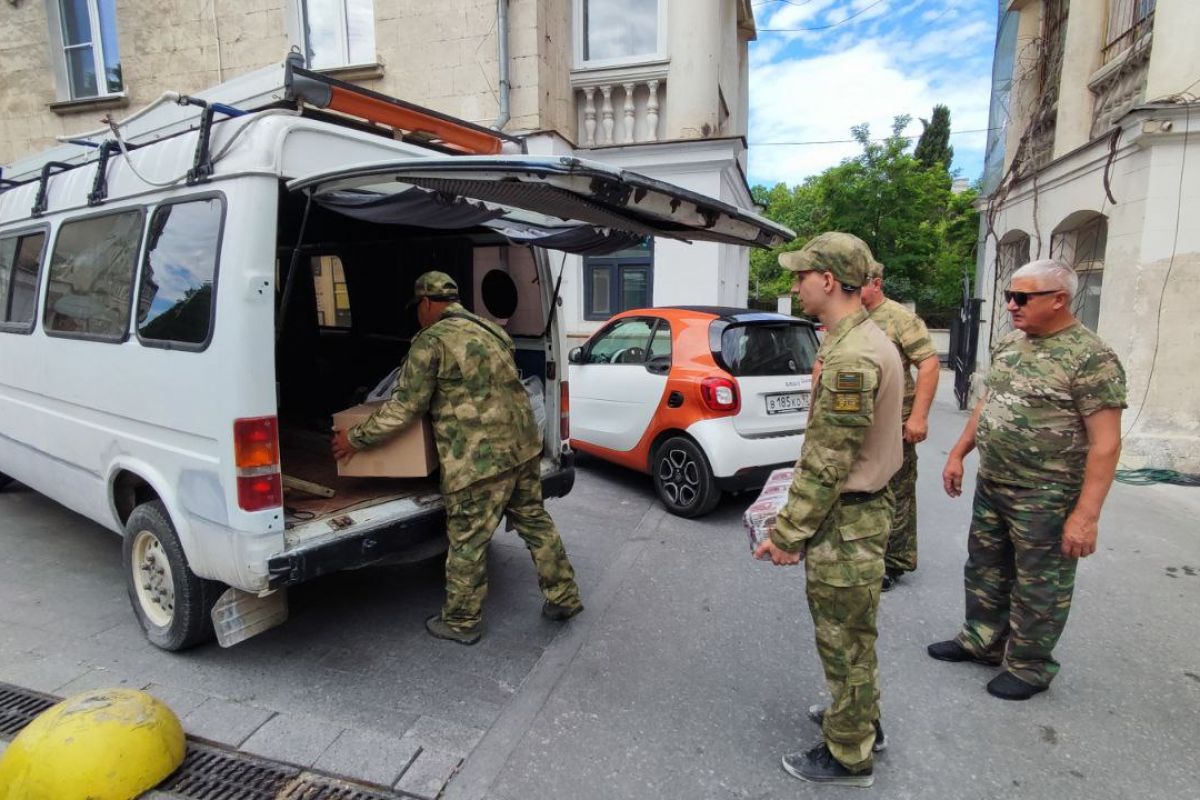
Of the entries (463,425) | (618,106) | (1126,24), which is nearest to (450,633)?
(463,425)

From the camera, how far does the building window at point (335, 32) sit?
892 centimetres

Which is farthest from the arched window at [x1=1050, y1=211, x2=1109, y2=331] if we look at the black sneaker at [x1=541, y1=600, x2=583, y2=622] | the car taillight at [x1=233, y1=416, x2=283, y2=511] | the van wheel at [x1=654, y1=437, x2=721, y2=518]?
the car taillight at [x1=233, y1=416, x2=283, y2=511]

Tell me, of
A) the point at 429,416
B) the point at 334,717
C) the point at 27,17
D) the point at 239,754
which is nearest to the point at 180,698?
the point at 239,754

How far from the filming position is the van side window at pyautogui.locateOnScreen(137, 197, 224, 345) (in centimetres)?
266

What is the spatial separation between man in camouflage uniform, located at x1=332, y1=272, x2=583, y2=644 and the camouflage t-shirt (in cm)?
211

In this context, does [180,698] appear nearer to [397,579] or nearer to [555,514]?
[397,579]

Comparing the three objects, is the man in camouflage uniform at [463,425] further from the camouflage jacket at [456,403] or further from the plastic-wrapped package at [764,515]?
the plastic-wrapped package at [764,515]

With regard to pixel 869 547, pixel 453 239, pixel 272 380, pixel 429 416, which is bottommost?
pixel 869 547

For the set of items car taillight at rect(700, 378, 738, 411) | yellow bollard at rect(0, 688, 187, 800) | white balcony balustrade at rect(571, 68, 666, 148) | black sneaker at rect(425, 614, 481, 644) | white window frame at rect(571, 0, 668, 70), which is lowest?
black sneaker at rect(425, 614, 481, 644)

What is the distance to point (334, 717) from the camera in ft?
8.86

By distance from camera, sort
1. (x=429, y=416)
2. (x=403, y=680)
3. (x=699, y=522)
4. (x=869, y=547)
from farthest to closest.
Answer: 1. (x=699, y=522)
2. (x=429, y=416)
3. (x=403, y=680)
4. (x=869, y=547)

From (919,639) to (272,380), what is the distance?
3.25m

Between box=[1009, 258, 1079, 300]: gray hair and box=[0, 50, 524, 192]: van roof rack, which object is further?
box=[0, 50, 524, 192]: van roof rack

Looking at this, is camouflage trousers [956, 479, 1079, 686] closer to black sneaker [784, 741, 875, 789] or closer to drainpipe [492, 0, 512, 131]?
black sneaker [784, 741, 875, 789]
